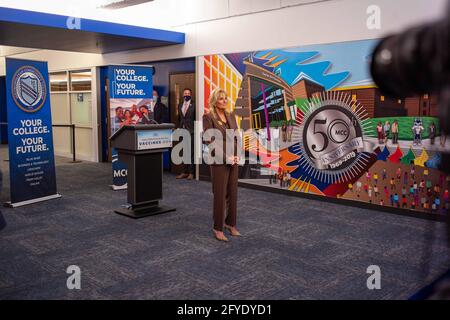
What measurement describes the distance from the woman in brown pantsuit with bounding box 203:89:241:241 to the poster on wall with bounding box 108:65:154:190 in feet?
8.45

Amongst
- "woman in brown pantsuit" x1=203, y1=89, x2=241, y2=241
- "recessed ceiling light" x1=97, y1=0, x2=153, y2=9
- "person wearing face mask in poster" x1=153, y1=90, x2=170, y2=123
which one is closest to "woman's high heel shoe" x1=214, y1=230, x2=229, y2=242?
"woman in brown pantsuit" x1=203, y1=89, x2=241, y2=241

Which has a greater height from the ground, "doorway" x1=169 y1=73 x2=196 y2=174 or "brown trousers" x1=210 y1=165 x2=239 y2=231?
"doorway" x1=169 y1=73 x2=196 y2=174

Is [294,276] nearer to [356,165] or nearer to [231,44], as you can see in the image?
[356,165]

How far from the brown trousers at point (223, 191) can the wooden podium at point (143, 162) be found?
1148mm

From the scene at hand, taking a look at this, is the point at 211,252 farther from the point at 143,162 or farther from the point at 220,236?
the point at 143,162

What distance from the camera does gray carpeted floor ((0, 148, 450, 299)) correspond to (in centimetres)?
299

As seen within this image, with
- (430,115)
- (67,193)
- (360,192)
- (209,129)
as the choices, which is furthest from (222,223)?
(67,193)

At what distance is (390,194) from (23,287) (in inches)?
154

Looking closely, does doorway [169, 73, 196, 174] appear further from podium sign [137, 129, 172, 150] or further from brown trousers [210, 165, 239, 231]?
brown trousers [210, 165, 239, 231]

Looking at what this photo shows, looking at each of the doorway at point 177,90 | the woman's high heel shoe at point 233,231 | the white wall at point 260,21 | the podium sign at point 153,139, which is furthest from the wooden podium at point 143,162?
the doorway at point 177,90

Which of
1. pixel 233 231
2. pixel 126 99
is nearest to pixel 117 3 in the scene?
pixel 126 99

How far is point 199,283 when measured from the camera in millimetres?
3082

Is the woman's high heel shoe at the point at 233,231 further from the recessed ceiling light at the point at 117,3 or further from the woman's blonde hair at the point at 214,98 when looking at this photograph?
the recessed ceiling light at the point at 117,3

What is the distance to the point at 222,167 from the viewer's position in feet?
12.8
